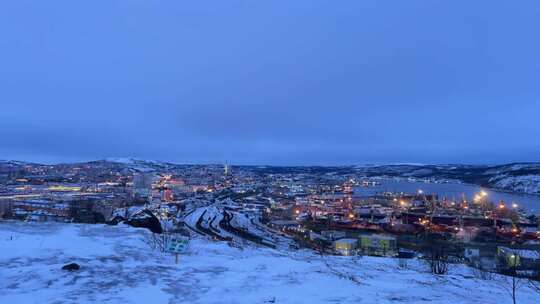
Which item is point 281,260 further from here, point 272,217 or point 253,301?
point 272,217

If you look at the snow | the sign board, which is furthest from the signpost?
the snow

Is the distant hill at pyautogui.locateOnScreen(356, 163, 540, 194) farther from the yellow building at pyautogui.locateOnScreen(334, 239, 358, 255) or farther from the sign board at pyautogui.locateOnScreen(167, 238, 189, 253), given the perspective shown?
the sign board at pyautogui.locateOnScreen(167, 238, 189, 253)

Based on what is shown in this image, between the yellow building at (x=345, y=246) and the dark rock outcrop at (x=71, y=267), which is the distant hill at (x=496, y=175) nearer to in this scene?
the yellow building at (x=345, y=246)

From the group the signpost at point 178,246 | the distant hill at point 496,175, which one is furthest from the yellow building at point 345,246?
the distant hill at point 496,175

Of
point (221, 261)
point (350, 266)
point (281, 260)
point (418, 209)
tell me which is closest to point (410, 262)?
point (350, 266)

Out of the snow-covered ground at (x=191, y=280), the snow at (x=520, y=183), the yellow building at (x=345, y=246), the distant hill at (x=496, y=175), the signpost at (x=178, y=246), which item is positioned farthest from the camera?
the distant hill at (x=496, y=175)

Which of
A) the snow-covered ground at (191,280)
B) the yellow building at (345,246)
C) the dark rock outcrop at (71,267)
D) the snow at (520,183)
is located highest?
the dark rock outcrop at (71,267)
